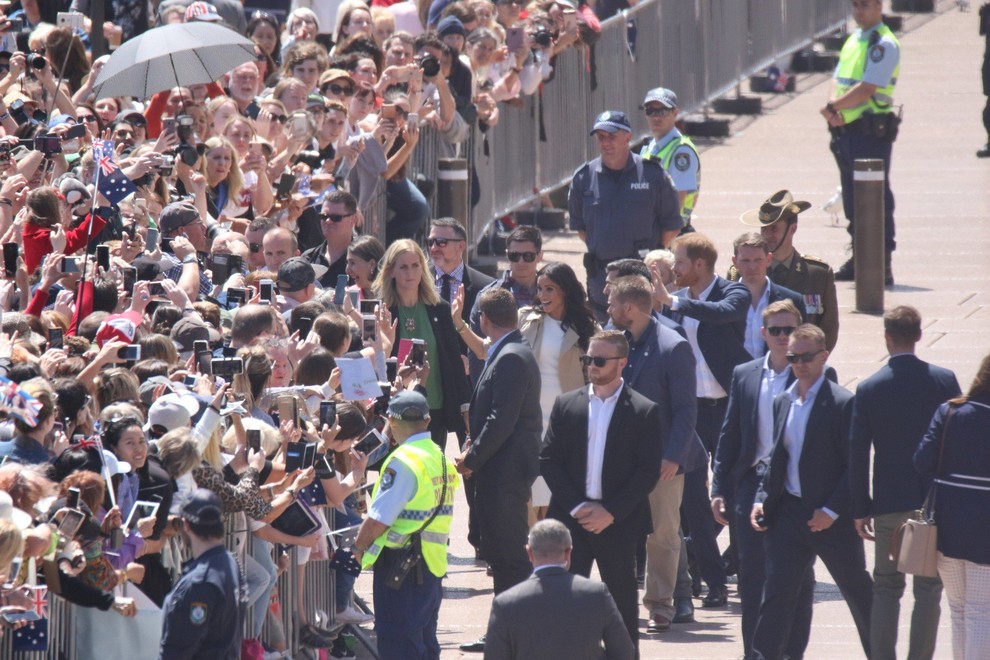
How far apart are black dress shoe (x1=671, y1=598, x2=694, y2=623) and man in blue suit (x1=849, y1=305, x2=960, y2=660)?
4.53 feet

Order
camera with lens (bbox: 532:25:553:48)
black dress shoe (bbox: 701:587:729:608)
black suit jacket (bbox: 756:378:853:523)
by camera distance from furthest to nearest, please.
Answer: camera with lens (bbox: 532:25:553:48) < black dress shoe (bbox: 701:587:729:608) < black suit jacket (bbox: 756:378:853:523)

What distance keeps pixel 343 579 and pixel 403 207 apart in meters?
4.49

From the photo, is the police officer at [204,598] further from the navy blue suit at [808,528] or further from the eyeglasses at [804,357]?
the eyeglasses at [804,357]

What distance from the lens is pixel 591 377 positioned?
944cm

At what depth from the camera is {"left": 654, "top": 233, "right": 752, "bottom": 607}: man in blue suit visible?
1099 centimetres

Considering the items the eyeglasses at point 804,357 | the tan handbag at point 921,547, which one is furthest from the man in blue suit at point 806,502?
the tan handbag at point 921,547

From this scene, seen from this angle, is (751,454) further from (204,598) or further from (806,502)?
(204,598)

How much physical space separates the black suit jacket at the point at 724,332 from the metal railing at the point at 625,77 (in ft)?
14.1

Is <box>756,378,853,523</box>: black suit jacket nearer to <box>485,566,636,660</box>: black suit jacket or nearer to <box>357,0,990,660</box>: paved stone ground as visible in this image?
<box>357,0,990,660</box>: paved stone ground

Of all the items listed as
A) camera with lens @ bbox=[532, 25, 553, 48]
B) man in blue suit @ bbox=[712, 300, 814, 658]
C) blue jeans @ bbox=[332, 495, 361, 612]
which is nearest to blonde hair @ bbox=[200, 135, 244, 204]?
blue jeans @ bbox=[332, 495, 361, 612]

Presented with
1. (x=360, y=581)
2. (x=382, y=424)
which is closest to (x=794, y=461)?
(x=382, y=424)

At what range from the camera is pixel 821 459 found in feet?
30.9

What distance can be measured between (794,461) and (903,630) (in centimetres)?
140

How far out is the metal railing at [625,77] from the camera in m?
17.0
